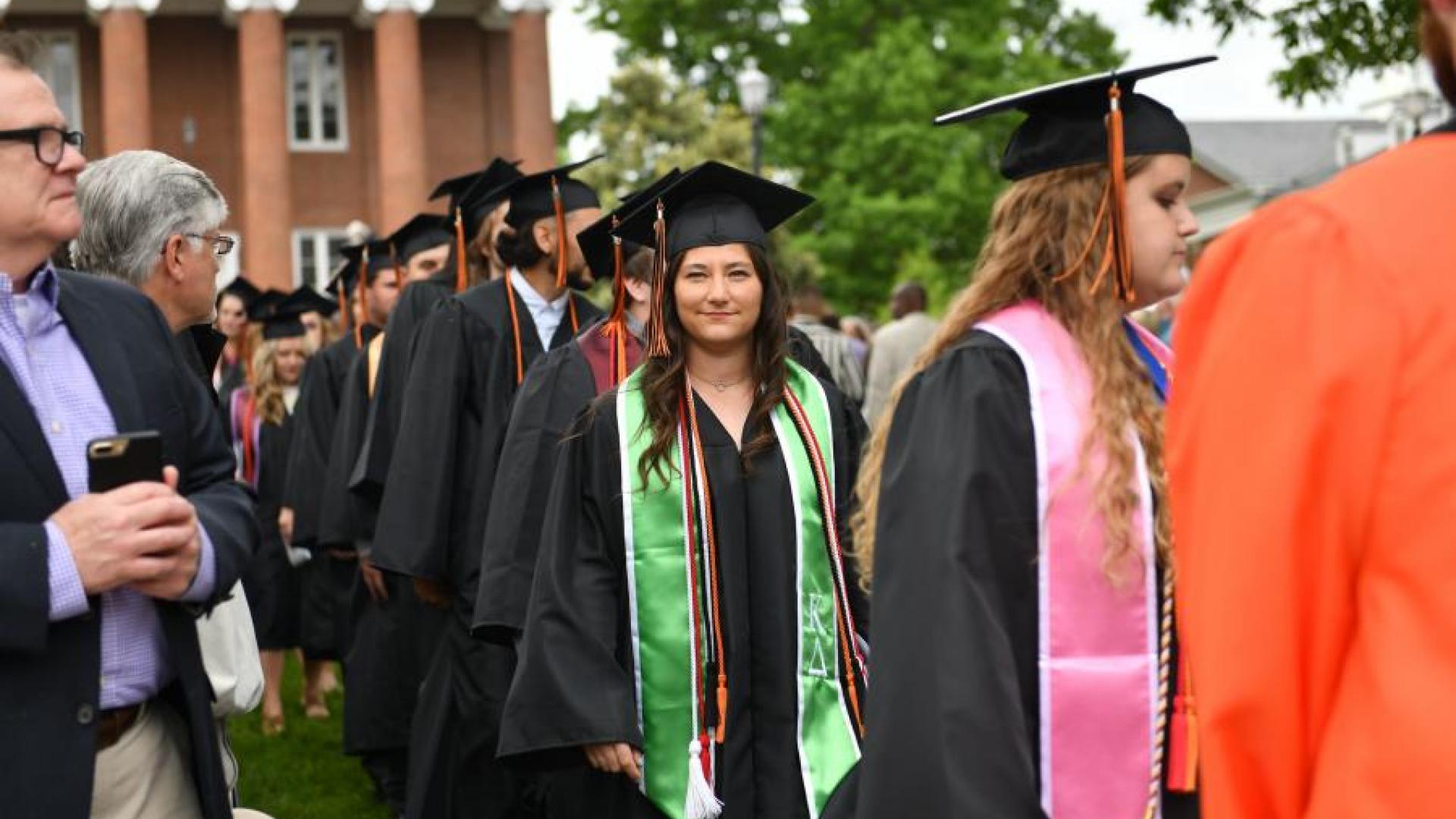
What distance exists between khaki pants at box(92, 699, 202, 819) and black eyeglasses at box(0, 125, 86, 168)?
0.92 metres

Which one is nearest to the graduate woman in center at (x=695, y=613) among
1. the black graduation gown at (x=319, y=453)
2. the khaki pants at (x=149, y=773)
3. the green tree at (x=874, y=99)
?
the khaki pants at (x=149, y=773)

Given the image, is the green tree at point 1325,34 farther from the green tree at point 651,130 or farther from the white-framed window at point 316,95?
the white-framed window at point 316,95

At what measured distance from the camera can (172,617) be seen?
328 cm

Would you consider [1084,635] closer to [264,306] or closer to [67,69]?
[264,306]

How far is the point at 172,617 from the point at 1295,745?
203cm

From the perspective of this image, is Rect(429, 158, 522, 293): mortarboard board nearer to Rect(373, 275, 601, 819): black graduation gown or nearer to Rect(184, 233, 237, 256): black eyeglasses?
Rect(373, 275, 601, 819): black graduation gown

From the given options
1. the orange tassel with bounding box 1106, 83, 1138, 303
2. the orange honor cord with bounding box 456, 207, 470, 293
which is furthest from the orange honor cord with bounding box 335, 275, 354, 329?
the orange tassel with bounding box 1106, 83, 1138, 303

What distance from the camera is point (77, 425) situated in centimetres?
319

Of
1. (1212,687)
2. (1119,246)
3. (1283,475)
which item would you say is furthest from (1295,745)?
(1119,246)

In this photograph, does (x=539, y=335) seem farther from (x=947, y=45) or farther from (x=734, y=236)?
(x=947, y=45)

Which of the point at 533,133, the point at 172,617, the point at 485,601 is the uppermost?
the point at 533,133

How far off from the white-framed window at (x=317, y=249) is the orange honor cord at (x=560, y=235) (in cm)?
3026

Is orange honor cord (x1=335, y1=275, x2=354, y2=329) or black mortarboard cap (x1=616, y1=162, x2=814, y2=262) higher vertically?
black mortarboard cap (x1=616, y1=162, x2=814, y2=262)

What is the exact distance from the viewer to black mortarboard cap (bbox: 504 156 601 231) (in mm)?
6957
